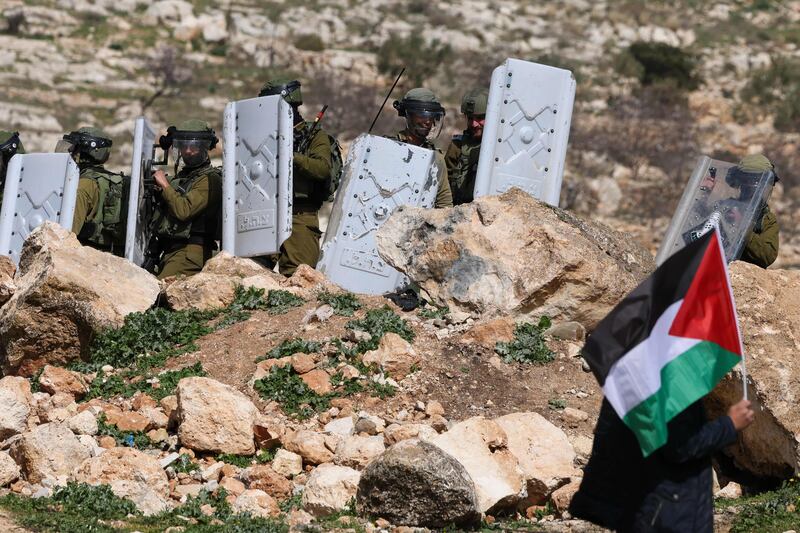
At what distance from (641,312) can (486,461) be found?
2193 millimetres

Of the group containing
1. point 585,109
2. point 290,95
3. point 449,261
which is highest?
point 290,95

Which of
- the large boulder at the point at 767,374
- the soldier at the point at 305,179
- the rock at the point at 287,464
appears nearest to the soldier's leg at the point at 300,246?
the soldier at the point at 305,179


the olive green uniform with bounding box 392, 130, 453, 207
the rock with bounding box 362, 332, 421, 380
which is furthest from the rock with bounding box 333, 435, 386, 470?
the olive green uniform with bounding box 392, 130, 453, 207

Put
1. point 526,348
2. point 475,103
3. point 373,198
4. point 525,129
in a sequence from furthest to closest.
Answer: point 475,103
point 525,129
point 373,198
point 526,348

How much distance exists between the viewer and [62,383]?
825 cm

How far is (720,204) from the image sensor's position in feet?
31.5

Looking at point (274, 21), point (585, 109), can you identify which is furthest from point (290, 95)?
point (274, 21)

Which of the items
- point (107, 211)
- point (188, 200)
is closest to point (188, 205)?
point (188, 200)

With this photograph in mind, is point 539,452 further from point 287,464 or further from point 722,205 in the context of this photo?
point 722,205

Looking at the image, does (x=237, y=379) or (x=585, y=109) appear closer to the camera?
(x=237, y=379)

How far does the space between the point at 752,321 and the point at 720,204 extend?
1.82m

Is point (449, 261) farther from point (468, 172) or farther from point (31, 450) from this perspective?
point (31, 450)

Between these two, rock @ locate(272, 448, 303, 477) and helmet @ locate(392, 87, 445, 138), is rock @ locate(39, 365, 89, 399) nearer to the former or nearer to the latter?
rock @ locate(272, 448, 303, 477)

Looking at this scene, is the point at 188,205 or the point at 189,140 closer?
the point at 188,205
